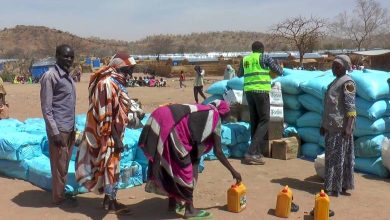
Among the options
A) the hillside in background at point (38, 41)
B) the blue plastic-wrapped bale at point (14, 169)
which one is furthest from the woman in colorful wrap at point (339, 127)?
the hillside in background at point (38, 41)

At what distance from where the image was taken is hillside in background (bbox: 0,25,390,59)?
82250 millimetres

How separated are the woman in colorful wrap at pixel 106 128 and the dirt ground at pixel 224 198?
344mm

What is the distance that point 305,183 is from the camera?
580 centimetres

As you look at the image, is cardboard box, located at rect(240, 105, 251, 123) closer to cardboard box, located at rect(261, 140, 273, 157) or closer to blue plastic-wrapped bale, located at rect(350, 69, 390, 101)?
cardboard box, located at rect(261, 140, 273, 157)

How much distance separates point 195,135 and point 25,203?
2048 millimetres

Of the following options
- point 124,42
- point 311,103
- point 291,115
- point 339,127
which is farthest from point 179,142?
point 124,42

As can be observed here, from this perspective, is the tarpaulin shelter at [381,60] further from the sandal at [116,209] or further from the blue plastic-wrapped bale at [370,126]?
the sandal at [116,209]

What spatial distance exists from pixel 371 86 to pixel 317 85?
83cm

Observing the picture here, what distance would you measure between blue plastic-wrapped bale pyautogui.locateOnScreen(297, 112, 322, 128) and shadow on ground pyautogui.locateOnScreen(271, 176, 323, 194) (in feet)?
3.71

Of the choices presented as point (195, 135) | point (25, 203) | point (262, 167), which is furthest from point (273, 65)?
point (25, 203)

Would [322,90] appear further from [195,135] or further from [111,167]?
[111,167]

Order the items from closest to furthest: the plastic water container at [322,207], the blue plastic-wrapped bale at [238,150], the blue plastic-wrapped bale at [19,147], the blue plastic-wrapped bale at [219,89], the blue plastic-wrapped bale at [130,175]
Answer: the plastic water container at [322,207] < the blue plastic-wrapped bale at [130,175] < the blue plastic-wrapped bale at [19,147] < the blue plastic-wrapped bale at [238,150] < the blue plastic-wrapped bale at [219,89]

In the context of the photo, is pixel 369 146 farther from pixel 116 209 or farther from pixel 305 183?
pixel 116 209

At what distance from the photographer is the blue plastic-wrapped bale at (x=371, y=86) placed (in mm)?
6055
